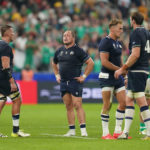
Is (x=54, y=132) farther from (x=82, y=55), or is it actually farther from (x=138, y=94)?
(x=138, y=94)

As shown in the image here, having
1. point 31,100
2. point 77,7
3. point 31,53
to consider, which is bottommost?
point 31,100

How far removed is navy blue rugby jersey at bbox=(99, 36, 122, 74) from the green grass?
1598 mm

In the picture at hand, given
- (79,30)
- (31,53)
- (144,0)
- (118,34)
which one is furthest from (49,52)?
(118,34)

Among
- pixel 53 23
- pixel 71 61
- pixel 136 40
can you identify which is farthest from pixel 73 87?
pixel 53 23

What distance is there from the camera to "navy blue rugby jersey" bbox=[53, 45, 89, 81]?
1289cm

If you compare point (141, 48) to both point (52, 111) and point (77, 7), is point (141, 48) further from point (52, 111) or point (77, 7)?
point (77, 7)

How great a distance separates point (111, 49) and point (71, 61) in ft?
3.73

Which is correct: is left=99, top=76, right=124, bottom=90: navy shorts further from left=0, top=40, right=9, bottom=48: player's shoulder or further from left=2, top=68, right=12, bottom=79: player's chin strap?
left=0, top=40, right=9, bottom=48: player's shoulder

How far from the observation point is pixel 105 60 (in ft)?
39.6

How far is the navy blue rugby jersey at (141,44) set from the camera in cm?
1132

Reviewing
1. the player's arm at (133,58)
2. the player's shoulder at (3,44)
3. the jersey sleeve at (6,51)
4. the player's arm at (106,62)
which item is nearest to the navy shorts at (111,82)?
the player's arm at (106,62)

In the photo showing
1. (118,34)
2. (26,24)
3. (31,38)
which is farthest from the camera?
(26,24)

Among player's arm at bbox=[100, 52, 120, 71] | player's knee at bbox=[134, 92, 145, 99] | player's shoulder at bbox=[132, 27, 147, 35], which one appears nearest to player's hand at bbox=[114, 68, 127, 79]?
player's knee at bbox=[134, 92, 145, 99]

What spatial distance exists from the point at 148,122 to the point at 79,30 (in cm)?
1794
